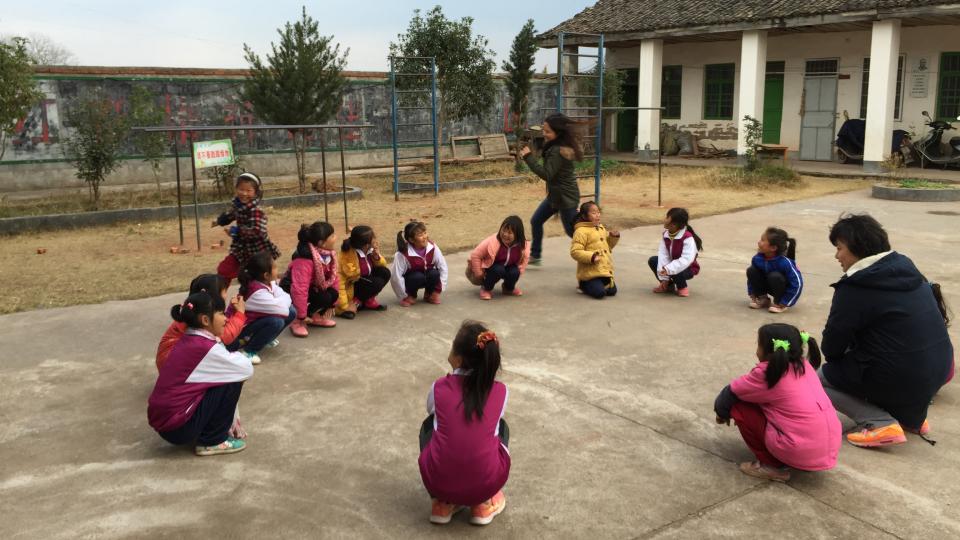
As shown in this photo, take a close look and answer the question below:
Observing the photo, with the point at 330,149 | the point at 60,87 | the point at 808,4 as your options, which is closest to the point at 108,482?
the point at 60,87

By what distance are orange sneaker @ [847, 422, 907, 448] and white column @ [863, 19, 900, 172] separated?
47.2 ft

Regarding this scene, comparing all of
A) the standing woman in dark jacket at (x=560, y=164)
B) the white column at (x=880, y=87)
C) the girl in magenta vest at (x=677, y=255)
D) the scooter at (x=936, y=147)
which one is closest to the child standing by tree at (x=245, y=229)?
the standing woman in dark jacket at (x=560, y=164)

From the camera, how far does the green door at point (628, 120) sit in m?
24.2

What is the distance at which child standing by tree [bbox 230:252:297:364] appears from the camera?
4.97 metres

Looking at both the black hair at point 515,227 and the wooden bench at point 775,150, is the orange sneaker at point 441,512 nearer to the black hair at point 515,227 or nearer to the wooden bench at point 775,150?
the black hair at point 515,227

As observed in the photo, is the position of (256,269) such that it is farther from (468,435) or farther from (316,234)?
(468,435)

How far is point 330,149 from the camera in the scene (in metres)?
19.0

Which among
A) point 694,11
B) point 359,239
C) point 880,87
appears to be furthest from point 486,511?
point 694,11

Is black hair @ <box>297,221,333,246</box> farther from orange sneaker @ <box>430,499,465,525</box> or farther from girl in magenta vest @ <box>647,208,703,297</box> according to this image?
orange sneaker @ <box>430,499,465,525</box>

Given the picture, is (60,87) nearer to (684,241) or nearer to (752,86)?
(684,241)

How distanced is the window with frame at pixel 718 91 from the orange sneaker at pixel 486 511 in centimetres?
2038

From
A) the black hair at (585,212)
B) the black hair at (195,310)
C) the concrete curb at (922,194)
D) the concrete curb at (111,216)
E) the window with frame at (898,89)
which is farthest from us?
the window with frame at (898,89)

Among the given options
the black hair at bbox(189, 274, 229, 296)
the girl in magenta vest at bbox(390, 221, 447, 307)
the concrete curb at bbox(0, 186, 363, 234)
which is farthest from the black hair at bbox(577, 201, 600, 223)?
the concrete curb at bbox(0, 186, 363, 234)

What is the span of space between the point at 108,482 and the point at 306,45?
1175cm
